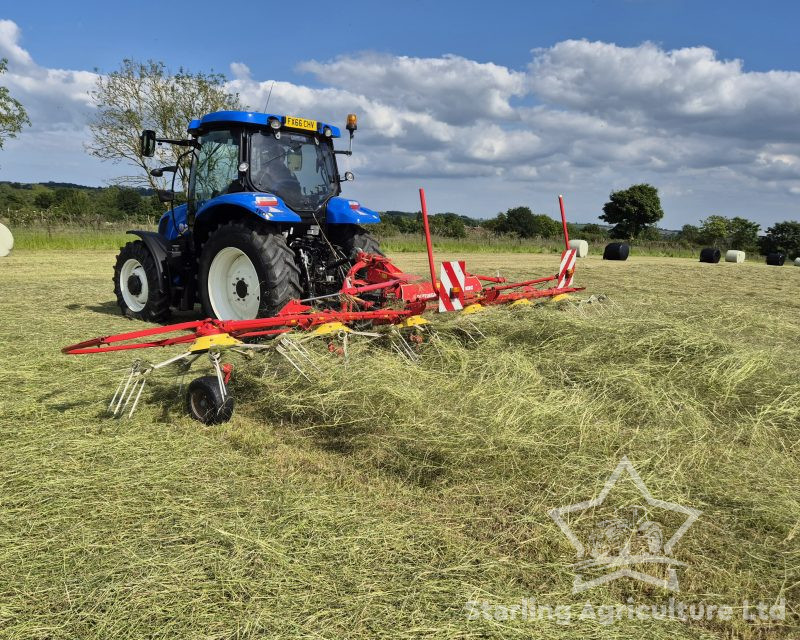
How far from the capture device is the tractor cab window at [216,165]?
5.70 metres

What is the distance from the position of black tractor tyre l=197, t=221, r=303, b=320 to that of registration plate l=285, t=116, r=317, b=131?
1.17 m

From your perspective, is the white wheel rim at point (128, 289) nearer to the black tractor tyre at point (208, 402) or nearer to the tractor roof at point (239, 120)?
the tractor roof at point (239, 120)

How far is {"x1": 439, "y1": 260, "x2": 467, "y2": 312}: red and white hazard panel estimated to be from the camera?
4.68m

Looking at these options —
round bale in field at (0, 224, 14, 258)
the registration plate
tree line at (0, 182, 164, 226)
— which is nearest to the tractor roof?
the registration plate

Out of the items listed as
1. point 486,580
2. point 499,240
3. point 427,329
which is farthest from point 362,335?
point 499,240

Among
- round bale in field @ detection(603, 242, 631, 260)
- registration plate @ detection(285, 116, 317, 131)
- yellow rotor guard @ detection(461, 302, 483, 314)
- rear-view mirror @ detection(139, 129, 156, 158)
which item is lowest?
yellow rotor guard @ detection(461, 302, 483, 314)

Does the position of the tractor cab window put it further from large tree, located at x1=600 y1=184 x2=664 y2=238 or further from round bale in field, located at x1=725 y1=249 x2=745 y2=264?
large tree, located at x1=600 y1=184 x2=664 y2=238

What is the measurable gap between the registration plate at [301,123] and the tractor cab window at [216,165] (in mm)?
542

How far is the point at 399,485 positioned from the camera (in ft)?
8.98

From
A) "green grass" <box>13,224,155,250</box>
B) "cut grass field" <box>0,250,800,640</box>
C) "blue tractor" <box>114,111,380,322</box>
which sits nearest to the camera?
"cut grass field" <box>0,250,800,640</box>

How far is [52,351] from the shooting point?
4.90 m

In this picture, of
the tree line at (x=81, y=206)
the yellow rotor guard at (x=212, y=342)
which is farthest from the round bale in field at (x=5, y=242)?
the yellow rotor guard at (x=212, y=342)

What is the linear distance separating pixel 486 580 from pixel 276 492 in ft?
3.47

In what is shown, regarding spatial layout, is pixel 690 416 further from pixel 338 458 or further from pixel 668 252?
pixel 668 252
